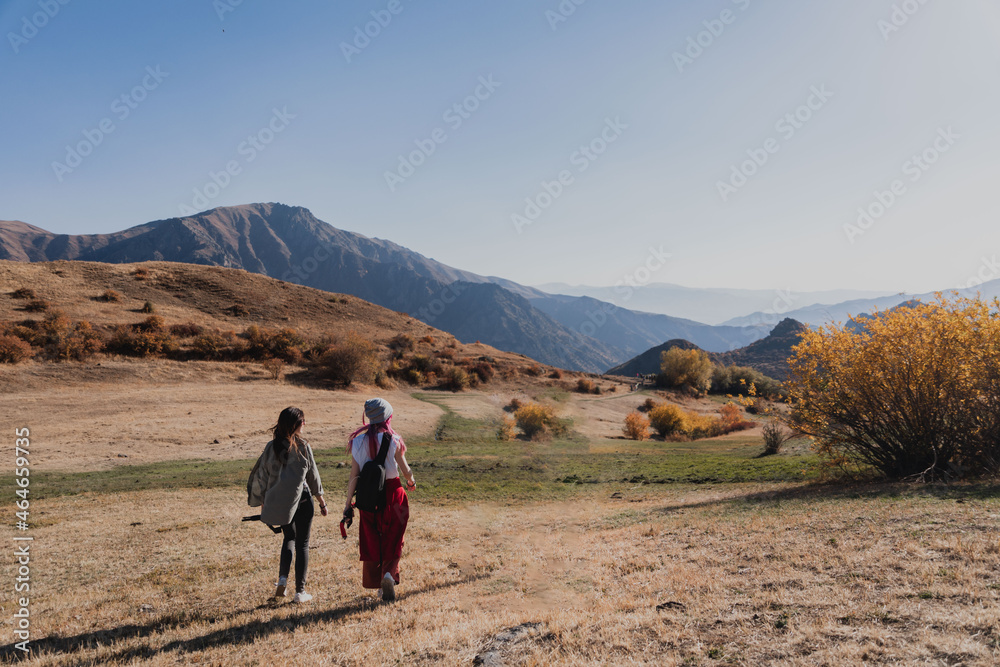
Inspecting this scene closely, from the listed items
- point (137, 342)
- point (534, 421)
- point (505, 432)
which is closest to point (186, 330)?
point (137, 342)

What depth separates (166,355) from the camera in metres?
38.0

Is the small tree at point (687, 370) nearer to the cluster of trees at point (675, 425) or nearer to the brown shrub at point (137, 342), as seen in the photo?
the cluster of trees at point (675, 425)

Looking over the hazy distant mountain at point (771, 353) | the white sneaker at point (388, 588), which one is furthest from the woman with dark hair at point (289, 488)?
the hazy distant mountain at point (771, 353)

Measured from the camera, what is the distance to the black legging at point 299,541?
6129mm

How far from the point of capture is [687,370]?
211 feet

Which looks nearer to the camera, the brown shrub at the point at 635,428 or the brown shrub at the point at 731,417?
the brown shrub at the point at 635,428

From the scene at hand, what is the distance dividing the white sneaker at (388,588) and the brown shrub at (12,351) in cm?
3750

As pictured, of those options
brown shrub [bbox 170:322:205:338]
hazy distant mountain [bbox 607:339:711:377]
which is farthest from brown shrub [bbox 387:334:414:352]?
hazy distant mountain [bbox 607:339:711:377]

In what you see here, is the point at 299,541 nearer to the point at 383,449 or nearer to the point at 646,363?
the point at 383,449

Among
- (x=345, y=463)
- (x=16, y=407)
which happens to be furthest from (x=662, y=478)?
(x=16, y=407)

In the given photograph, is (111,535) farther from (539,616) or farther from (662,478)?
(662,478)

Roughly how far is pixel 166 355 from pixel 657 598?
141 ft

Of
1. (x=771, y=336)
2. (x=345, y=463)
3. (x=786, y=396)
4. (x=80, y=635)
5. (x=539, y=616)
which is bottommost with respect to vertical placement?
(x=345, y=463)

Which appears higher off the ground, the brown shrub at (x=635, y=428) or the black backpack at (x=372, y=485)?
the black backpack at (x=372, y=485)
